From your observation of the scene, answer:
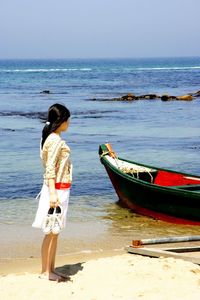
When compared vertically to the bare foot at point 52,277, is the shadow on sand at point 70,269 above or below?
below

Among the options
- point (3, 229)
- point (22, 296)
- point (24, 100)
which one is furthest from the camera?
point (24, 100)

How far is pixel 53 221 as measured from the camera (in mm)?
6059

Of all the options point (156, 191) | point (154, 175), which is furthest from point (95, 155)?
point (156, 191)

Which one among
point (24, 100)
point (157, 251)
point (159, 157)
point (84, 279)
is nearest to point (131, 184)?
point (157, 251)

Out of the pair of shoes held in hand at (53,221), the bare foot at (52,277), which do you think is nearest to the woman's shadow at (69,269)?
the bare foot at (52,277)

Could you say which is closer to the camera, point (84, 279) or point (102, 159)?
point (84, 279)

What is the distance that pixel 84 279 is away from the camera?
627cm

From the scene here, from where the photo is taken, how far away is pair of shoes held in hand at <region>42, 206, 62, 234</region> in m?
6.03

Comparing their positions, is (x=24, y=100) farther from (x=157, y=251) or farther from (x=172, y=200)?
(x=157, y=251)

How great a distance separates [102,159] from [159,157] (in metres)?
5.50

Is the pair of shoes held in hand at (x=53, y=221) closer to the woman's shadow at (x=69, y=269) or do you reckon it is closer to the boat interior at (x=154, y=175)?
the woman's shadow at (x=69, y=269)

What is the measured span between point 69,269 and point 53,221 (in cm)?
96

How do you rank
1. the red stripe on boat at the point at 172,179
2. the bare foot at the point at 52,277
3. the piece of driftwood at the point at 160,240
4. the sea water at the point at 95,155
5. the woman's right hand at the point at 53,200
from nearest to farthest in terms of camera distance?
the woman's right hand at the point at 53,200, the bare foot at the point at 52,277, the piece of driftwood at the point at 160,240, the sea water at the point at 95,155, the red stripe on boat at the point at 172,179

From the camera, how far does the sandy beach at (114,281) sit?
5.76m
